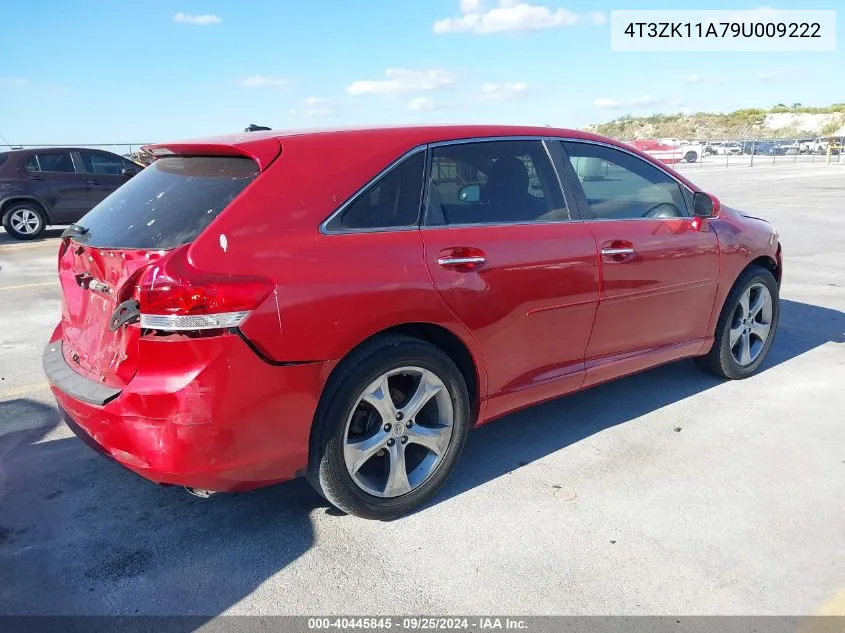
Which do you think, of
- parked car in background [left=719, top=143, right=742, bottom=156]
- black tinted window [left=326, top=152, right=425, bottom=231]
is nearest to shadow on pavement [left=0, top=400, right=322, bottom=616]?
black tinted window [left=326, top=152, right=425, bottom=231]

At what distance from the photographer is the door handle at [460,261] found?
126 inches

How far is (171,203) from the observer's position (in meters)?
3.05

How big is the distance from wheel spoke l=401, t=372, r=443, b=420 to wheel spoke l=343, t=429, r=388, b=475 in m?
0.14

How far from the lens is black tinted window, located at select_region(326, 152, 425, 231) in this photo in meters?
3.06

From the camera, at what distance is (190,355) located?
264 centimetres

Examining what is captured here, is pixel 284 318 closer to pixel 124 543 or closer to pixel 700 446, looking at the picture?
pixel 124 543

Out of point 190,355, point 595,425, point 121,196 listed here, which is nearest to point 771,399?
point 595,425

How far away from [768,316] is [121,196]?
4289 millimetres

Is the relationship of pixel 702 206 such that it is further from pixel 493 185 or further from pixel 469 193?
pixel 469 193

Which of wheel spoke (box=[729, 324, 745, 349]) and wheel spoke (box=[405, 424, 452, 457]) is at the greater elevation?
wheel spoke (box=[405, 424, 452, 457])

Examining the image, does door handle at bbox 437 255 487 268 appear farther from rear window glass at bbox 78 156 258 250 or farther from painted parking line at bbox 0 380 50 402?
painted parking line at bbox 0 380 50 402

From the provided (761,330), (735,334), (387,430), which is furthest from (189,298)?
(761,330)

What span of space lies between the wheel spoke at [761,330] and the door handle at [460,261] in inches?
106

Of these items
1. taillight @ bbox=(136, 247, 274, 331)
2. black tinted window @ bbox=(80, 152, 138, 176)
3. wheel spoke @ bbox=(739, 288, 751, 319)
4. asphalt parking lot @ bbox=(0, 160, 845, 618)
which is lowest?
asphalt parking lot @ bbox=(0, 160, 845, 618)
